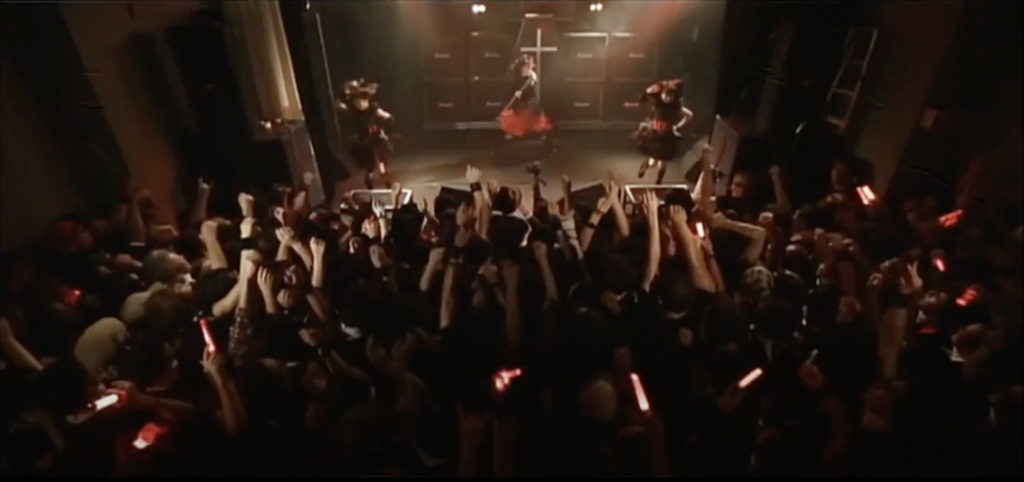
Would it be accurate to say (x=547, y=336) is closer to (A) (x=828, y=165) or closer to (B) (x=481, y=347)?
(B) (x=481, y=347)

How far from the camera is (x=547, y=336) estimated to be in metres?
3.42

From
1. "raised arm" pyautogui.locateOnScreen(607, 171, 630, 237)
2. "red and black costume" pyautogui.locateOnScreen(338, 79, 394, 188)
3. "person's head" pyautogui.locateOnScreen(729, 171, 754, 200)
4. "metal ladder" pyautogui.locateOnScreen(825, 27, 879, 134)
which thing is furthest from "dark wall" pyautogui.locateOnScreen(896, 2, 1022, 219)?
"red and black costume" pyautogui.locateOnScreen(338, 79, 394, 188)

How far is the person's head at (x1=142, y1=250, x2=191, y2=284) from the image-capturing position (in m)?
4.04

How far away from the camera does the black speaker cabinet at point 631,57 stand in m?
8.78

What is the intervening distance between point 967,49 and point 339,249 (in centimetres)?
502

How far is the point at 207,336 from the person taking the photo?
3.44 meters

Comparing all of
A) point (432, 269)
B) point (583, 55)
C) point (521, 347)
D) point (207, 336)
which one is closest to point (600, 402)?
point (521, 347)

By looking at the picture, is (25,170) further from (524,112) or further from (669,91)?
(669,91)

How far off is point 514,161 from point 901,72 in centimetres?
407

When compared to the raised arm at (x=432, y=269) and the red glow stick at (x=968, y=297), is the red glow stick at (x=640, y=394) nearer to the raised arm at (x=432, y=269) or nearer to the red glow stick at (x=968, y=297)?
the raised arm at (x=432, y=269)

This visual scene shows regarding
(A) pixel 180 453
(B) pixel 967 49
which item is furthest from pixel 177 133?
(B) pixel 967 49

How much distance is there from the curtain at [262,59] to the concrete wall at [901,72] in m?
5.57

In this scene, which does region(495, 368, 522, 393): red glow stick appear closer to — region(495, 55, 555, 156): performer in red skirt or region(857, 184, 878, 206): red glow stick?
region(857, 184, 878, 206): red glow stick

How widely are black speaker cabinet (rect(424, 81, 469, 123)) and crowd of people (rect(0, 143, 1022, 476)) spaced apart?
15.6ft
